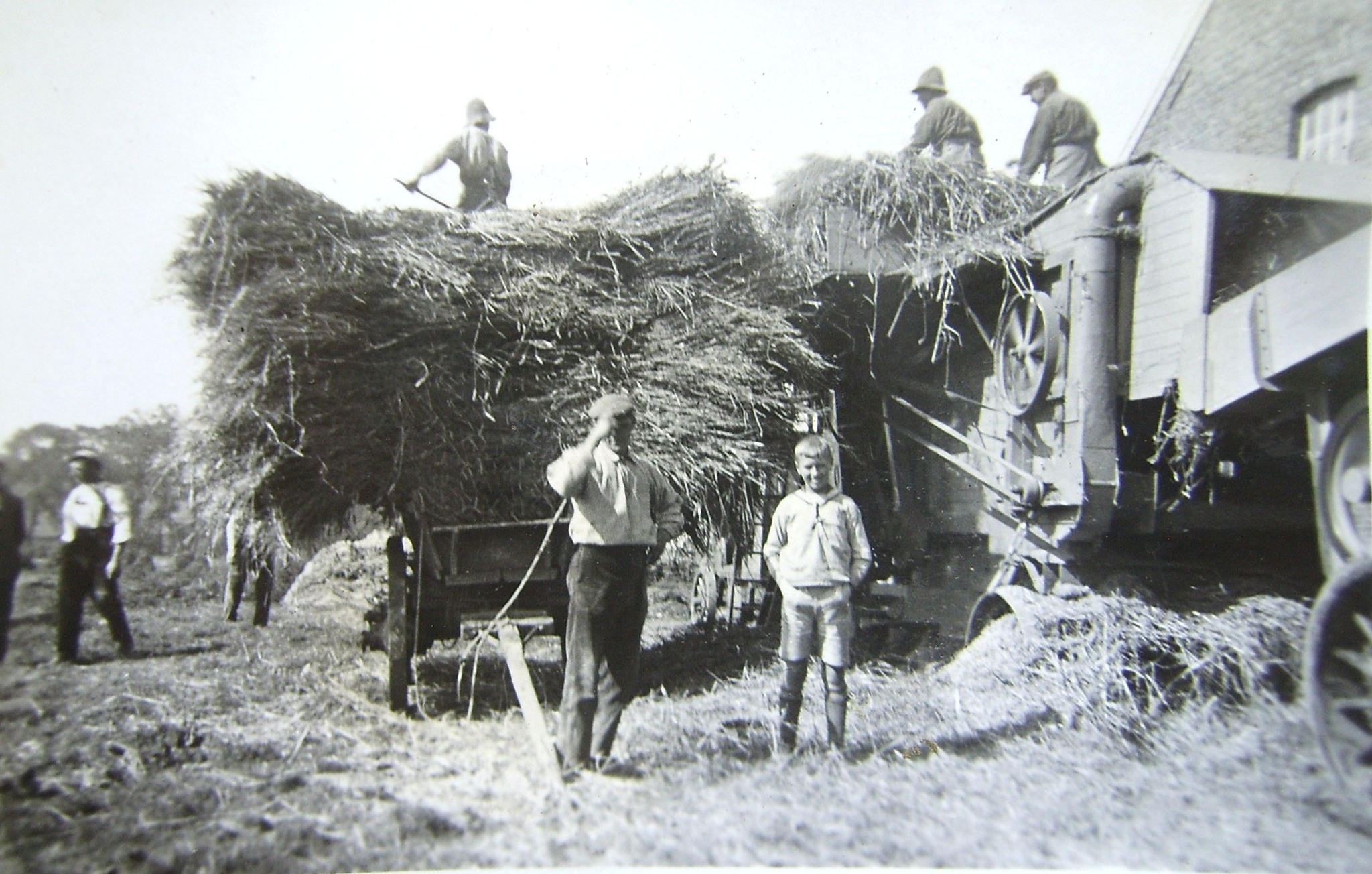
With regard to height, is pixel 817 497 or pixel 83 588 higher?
pixel 817 497

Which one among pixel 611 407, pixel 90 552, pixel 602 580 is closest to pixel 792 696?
pixel 602 580

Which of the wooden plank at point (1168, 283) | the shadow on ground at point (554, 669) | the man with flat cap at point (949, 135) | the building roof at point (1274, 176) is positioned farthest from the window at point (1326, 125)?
the shadow on ground at point (554, 669)

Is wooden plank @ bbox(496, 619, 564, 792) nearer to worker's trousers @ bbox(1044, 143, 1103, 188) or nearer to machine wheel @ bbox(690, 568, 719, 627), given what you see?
machine wheel @ bbox(690, 568, 719, 627)

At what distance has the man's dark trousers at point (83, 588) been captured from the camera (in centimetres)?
340

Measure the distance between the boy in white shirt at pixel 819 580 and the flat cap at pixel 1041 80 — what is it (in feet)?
7.15

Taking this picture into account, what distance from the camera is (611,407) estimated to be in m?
3.29

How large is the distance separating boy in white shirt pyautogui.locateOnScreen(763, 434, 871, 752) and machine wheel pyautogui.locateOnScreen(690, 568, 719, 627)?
3.30 metres

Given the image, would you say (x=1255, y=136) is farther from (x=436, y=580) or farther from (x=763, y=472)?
(x=436, y=580)

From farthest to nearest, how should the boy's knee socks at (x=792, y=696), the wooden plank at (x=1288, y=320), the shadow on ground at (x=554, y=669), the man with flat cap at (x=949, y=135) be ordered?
the man with flat cap at (x=949, y=135) < the shadow on ground at (x=554, y=669) < the boy's knee socks at (x=792, y=696) < the wooden plank at (x=1288, y=320)

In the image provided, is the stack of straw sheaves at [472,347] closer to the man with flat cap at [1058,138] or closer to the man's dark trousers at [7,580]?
the man's dark trousers at [7,580]

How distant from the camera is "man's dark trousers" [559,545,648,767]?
317cm

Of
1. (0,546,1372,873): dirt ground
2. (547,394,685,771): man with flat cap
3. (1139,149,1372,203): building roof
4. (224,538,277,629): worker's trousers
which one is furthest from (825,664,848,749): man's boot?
(224,538,277,629): worker's trousers

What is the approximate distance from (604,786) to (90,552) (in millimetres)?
2492

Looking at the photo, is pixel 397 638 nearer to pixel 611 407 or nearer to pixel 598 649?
pixel 598 649
